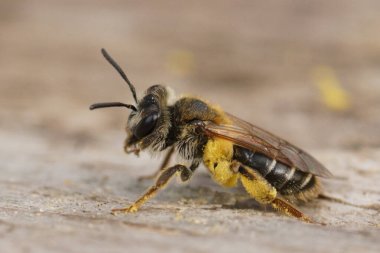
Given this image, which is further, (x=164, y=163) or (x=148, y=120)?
(x=164, y=163)

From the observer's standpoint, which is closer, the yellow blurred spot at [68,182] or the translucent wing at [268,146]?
the translucent wing at [268,146]

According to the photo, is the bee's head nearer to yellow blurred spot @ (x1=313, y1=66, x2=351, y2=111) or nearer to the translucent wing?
the translucent wing

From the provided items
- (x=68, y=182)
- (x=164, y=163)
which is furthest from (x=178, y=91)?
(x=68, y=182)

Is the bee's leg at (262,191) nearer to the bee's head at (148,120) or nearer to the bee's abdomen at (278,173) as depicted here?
the bee's abdomen at (278,173)

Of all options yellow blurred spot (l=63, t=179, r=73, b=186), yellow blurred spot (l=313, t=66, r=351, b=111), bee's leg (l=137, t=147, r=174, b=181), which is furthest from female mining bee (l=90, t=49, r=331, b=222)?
yellow blurred spot (l=313, t=66, r=351, b=111)

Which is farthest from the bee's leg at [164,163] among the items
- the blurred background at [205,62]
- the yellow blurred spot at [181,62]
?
the yellow blurred spot at [181,62]

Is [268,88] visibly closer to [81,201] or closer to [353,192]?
[353,192]

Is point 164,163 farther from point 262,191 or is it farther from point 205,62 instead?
point 205,62
